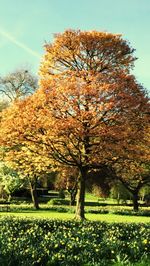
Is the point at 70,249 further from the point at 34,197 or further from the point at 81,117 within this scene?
the point at 34,197

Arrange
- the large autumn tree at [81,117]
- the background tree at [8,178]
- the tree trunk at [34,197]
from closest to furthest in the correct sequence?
the large autumn tree at [81,117], the tree trunk at [34,197], the background tree at [8,178]

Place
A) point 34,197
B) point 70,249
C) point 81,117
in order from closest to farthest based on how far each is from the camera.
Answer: point 70,249, point 81,117, point 34,197

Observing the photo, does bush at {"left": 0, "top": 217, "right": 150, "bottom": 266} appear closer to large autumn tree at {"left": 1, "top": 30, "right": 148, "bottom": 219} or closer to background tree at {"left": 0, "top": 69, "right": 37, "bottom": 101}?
large autumn tree at {"left": 1, "top": 30, "right": 148, "bottom": 219}

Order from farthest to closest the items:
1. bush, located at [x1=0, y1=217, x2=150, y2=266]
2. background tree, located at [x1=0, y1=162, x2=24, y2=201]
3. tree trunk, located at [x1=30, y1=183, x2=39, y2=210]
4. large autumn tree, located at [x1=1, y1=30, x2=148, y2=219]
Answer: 1. background tree, located at [x1=0, y1=162, x2=24, y2=201]
2. tree trunk, located at [x1=30, y1=183, x2=39, y2=210]
3. large autumn tree, located at [x1=1, y1=30, x2=148, y2=219]
4. bush, located at [x1=0, y1=217, x2=150, y2=266]

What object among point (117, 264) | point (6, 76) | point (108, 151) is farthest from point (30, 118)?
point (6, 76)

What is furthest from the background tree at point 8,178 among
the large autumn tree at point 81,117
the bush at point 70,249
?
the bush at point 70,249

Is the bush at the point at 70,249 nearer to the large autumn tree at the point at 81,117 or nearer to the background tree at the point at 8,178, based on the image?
the large autumn tree at the point at 81,117

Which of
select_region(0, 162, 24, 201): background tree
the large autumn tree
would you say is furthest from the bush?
select_region(0, 162, 24, 201): background tree

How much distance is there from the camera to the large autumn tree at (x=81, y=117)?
26969mm

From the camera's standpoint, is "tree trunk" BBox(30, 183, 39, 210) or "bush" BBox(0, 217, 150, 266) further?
"tree trunk" BBox(30, 183, 39, 210)

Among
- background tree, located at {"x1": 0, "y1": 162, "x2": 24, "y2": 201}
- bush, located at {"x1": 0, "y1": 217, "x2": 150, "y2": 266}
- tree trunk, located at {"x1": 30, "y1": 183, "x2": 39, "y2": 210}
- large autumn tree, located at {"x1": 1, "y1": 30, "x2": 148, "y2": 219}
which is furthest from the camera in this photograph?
background tree, located at {"x1": 0, "y1": 162, "x2": 24, "y2": 201}

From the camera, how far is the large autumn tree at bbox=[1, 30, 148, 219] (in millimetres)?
26969

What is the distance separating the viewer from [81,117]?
26.7 metres

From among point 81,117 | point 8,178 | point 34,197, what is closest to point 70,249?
point 81,117
